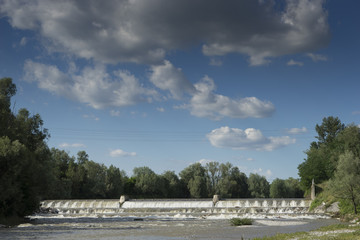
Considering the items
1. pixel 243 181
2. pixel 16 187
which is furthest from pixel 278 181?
pixel 16 187

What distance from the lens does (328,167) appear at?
249ft

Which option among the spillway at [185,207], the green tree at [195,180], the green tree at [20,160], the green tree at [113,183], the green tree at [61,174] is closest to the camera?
the green tree at [20,160]

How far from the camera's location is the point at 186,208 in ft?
206

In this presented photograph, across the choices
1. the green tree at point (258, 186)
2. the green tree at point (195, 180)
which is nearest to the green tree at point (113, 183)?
the green tree at point (195, 180)

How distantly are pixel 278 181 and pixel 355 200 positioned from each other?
225 feet

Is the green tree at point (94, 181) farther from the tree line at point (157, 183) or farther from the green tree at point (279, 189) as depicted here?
the green tree at point (279, 189)

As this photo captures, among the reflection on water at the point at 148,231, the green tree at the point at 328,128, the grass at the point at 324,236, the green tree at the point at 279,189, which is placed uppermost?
the green tree at the point at 328,128

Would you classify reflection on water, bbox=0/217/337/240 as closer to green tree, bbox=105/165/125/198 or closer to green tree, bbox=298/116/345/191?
green tree, bbox=298/116/345/191

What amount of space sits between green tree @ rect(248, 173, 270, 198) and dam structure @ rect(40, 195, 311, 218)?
162ft

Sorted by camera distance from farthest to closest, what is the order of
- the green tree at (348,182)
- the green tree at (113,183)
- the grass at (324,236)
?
the green tree at (113,183) → the green tree at (348,182) → the grass at (324,236)

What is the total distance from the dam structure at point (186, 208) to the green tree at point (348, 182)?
7495 mm

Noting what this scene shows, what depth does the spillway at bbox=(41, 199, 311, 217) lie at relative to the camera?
187ft

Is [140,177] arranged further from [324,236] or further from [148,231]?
[324,236]

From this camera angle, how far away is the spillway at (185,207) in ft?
187
